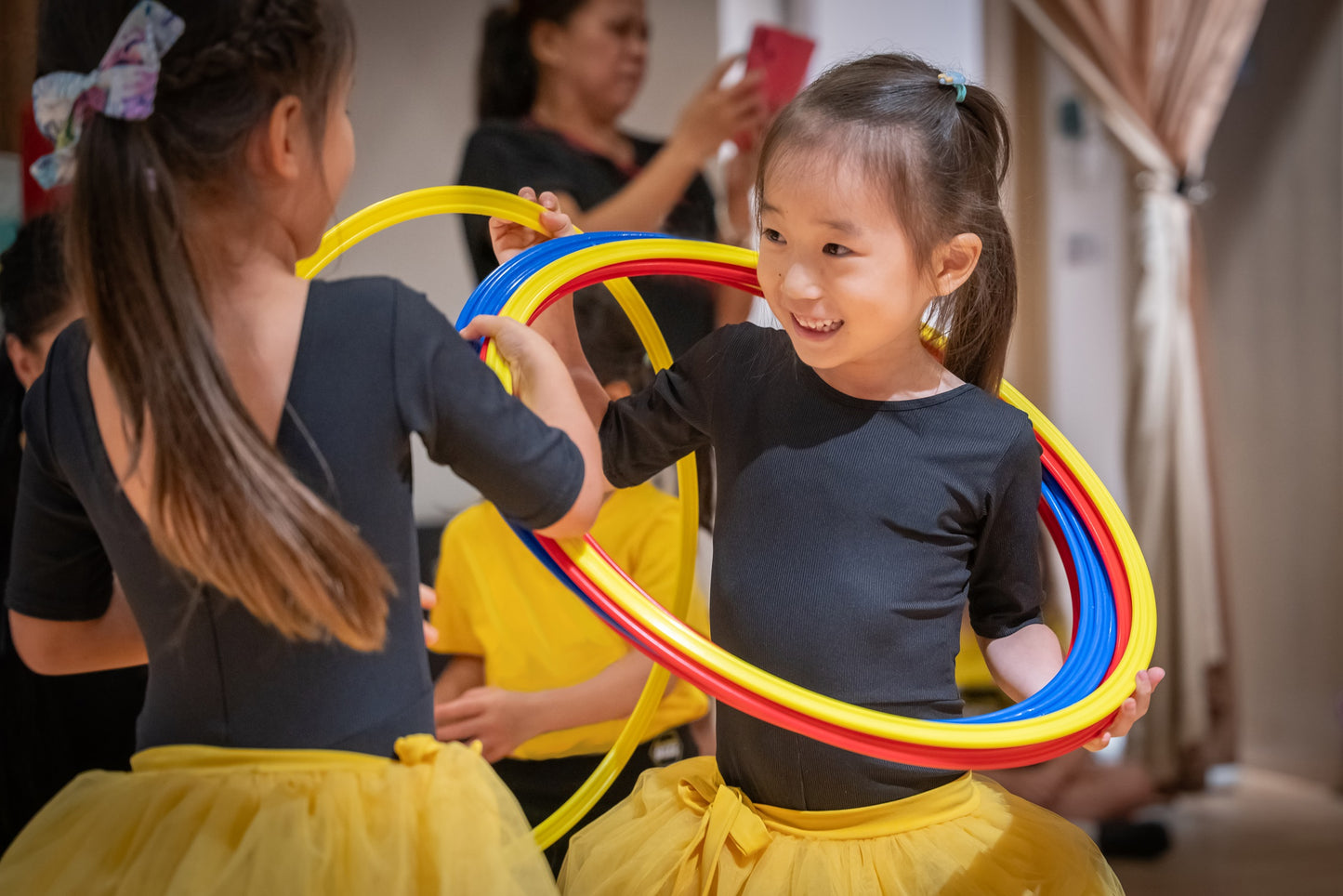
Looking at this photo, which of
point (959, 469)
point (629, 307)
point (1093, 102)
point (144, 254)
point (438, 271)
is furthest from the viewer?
point (1093, 102)

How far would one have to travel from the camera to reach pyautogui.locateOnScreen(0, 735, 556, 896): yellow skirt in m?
0.84

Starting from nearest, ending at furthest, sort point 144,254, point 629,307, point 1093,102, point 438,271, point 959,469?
point 144,254 < point 959,469 < point 629,307 < point 438,271 < point 1093,102

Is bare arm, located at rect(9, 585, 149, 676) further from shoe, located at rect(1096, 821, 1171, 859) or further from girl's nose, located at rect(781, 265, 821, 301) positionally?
shoe, located at rect(1096, 821, 1171, 859)

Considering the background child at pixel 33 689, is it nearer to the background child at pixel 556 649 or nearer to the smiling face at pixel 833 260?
the background child at pixel 556 649

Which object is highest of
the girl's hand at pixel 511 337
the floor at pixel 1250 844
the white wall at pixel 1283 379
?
the girl's hand at pixel 511 337

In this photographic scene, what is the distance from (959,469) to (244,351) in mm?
598

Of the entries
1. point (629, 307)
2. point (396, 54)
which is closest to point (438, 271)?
point (396, 54)

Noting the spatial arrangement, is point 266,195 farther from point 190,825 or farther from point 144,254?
point 190,825

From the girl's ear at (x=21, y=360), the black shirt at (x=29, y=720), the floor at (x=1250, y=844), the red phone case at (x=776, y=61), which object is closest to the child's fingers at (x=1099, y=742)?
the black shirt at (x=29, y=720)

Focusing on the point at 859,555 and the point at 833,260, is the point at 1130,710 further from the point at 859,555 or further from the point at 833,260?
the point at 833,260

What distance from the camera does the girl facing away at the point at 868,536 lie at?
0.98 metres

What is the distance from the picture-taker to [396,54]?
179cm

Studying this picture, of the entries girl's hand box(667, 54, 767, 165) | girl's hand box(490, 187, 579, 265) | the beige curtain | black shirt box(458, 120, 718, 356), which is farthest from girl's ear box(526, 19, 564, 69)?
the beige curtain

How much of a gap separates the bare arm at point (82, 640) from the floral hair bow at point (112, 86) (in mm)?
369
